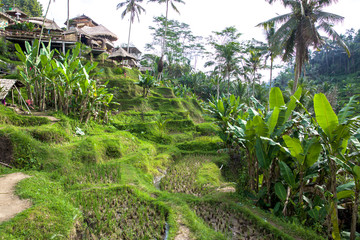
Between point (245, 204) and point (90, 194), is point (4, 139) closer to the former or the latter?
point (90, 194)

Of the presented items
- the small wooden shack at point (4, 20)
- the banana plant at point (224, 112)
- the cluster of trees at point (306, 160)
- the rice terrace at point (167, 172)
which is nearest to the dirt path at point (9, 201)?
the rice terrace at point (167, 172)

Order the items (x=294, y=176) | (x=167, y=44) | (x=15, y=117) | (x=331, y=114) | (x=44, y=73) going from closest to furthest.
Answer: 1. (x=331, y=114)
2. (x=294, y=176)
3. (x=15, y=117)
4. (x=44, y=73)
5. (x=167, y=44)

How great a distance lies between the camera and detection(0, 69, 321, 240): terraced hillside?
3291mm

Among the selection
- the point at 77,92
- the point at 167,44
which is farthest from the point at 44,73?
the point at 167,44

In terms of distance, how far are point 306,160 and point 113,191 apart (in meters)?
3.59

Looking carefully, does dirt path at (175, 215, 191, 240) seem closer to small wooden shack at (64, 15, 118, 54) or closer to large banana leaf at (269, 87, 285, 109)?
large banana leaf at (269, 87, 285, 109)

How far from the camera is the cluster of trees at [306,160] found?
3256mm

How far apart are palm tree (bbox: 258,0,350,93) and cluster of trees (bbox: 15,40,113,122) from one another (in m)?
10.5

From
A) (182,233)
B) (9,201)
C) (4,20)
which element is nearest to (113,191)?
(9,201)

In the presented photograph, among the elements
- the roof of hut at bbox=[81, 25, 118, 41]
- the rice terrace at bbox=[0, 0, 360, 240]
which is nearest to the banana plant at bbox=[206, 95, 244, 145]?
the rice terrace at bbox=[0, 0, 360, 240]

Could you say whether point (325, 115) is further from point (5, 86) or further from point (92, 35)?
point (92, 35)

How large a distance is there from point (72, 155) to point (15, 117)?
6.61 ft

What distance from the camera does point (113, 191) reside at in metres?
4.45

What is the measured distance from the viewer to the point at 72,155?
5.61 meters
